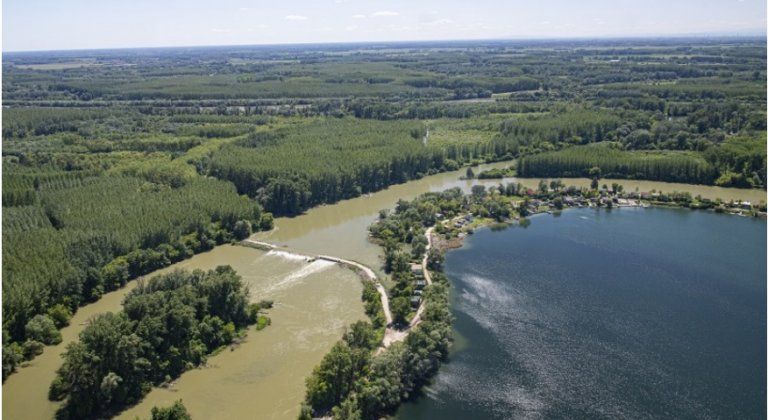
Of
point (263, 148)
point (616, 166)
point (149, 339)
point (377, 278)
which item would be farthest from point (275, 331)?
point (616, 166)

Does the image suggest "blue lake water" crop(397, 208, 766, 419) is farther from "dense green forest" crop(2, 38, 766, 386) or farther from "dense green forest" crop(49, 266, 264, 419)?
"dense green forest" crop(2, 38, 766, 386)

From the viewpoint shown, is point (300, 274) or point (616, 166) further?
point (616, 166)

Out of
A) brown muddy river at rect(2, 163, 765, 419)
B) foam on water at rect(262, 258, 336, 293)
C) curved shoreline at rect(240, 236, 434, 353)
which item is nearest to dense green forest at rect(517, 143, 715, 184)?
brown muddy river at rect(2, 163, 765, 419)

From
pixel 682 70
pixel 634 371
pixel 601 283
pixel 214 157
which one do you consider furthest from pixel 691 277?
pixel 682 70

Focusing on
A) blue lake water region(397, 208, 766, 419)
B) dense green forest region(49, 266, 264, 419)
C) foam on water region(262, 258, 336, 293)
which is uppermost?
dense green forest region(49, 266, 264, 419)

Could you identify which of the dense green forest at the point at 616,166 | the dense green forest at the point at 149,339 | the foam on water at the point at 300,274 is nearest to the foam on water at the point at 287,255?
the foam on water at the point at 300,274

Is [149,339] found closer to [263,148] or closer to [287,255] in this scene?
[287,255]

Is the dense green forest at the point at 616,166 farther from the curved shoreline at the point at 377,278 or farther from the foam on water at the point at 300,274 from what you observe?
the foam on water at the point at 300,274
